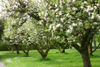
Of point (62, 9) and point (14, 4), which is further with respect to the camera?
point (14, 4)

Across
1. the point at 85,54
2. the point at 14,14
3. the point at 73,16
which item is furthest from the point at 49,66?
the point at 73,16

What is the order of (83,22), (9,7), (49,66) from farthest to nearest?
(49,66), (9,7), (83,22)

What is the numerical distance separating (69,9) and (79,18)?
124 cm

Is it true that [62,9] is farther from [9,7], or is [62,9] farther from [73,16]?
[9,7]

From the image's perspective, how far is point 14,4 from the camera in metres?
13.3

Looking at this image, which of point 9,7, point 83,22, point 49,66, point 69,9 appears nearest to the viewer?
point 69,9

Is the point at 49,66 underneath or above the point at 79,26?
underneath

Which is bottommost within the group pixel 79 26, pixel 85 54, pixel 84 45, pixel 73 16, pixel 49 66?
pixel 49 66

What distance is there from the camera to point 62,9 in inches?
375

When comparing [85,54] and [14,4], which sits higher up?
[14,4]

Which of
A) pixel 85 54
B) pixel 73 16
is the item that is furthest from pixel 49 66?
pixel 73 16

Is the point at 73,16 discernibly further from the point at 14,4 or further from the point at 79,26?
the point at 14,4

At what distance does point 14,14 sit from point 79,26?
7.63 m

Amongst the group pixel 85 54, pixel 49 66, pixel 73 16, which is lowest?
pixel 49 66
